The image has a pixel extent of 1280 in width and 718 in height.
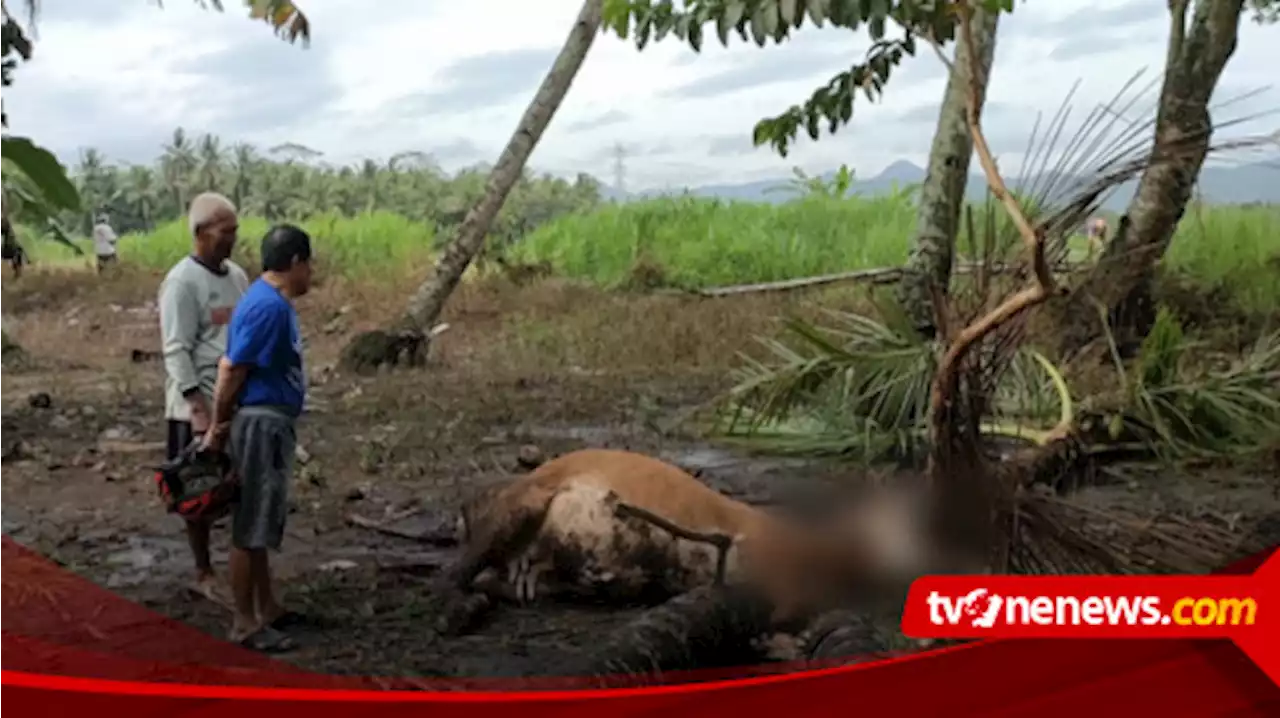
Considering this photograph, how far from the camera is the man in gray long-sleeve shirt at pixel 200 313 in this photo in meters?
1.64

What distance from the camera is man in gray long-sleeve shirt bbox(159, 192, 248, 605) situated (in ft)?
5.38

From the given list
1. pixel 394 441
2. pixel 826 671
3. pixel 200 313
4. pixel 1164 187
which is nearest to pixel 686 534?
pixel 826 671

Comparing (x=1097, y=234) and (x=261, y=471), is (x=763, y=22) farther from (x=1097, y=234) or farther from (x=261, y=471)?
(x=261, y=471)

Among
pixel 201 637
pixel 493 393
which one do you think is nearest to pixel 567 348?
pixel 493 393

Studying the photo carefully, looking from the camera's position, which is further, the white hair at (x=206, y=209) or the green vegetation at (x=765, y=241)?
the green vegetation at (x=765, y=241)

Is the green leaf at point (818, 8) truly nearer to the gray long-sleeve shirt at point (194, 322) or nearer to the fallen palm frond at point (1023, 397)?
the fallen palm frond at point (1023, 397)

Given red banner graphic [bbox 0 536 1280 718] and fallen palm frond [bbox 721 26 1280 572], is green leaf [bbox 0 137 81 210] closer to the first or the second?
red banner graphic [bbox 0 536 1280 718]

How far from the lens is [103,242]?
1.77 m

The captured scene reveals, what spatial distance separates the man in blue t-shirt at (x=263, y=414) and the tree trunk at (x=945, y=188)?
68 cm

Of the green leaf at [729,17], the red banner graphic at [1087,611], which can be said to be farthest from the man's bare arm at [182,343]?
the red banner graphic at [1087,611]

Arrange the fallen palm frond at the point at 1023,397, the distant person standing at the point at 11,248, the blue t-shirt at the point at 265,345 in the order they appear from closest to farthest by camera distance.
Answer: the blue t-shirt at the point at 265,345 < the distant person standing at the point at 11,248 < the fallen palm frond at the point at 1023,397

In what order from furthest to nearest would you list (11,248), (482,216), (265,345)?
(482,216) < (11,248) < (265,345)

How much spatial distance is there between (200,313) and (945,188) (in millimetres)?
813

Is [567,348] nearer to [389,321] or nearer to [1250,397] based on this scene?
[389,321]
